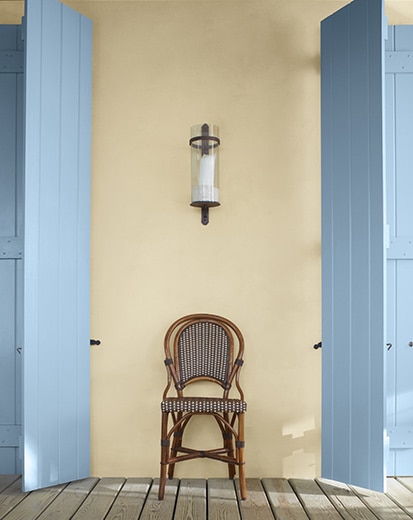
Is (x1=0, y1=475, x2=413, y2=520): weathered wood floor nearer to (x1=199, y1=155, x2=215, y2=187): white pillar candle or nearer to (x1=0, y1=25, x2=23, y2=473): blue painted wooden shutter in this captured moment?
(x1=0, y1=25, x2=23, y2=473): blue painted wooden shutter

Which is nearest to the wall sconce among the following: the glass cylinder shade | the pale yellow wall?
the glass cylinder shade

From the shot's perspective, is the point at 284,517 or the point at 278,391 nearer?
the point at 284,517

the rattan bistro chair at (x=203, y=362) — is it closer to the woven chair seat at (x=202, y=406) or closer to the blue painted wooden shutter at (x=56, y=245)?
the woven chair seat at (x=202, y=406)

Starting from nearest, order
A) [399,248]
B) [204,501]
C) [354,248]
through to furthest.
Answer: [204,501]
[354,248]
[399,248]

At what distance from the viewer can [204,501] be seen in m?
2.91

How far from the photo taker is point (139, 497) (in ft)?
9.75

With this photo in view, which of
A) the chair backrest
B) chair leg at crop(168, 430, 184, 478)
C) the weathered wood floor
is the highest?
the chair backrest

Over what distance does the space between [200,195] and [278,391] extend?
4.09 ft

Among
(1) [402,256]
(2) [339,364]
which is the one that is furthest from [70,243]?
(1) [402,256]

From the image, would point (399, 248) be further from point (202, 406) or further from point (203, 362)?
point (202, 406)

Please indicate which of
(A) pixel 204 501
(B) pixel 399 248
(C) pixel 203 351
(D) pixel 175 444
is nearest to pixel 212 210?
(C) pixel 203 351

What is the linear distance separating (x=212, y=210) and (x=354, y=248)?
0.87 m

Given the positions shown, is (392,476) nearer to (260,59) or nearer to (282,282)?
(282,282)

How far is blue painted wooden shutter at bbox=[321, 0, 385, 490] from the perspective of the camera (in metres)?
3.04
